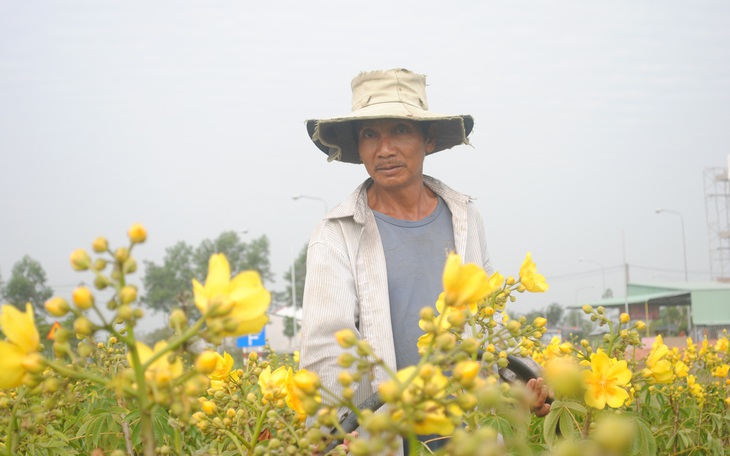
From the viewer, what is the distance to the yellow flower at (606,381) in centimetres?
182

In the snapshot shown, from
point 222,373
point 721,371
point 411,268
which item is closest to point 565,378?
point 222,373

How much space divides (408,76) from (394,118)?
0.96ft

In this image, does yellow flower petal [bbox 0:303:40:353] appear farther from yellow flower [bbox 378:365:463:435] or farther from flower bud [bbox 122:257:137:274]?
yellow flower [bbox 378:365:463:435]

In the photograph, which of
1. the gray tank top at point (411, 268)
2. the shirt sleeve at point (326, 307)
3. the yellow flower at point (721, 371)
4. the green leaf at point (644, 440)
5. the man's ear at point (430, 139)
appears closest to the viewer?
the green leaf at point (644, 440)

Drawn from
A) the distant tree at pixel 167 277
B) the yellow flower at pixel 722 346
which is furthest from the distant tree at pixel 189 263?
the yellow flower at pixel 722 346

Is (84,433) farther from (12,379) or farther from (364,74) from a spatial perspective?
(364,74)

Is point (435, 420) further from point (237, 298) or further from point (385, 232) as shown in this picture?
point (385, 232)

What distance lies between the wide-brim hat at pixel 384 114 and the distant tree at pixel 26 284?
1937 inches

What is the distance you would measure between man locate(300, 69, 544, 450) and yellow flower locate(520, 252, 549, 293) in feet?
1.88

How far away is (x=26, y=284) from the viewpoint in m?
50.4

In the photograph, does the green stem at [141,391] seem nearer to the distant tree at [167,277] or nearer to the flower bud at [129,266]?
the flower bud at [129,266]

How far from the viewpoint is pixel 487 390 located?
84 centimetres

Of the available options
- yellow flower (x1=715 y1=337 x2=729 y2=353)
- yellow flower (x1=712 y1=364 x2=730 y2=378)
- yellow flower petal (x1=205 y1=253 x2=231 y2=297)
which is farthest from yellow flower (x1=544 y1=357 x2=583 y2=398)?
yellow flower (x1=715 y1=337 x2=729 y2=353)

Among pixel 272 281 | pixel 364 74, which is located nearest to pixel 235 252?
pixel 272 281
